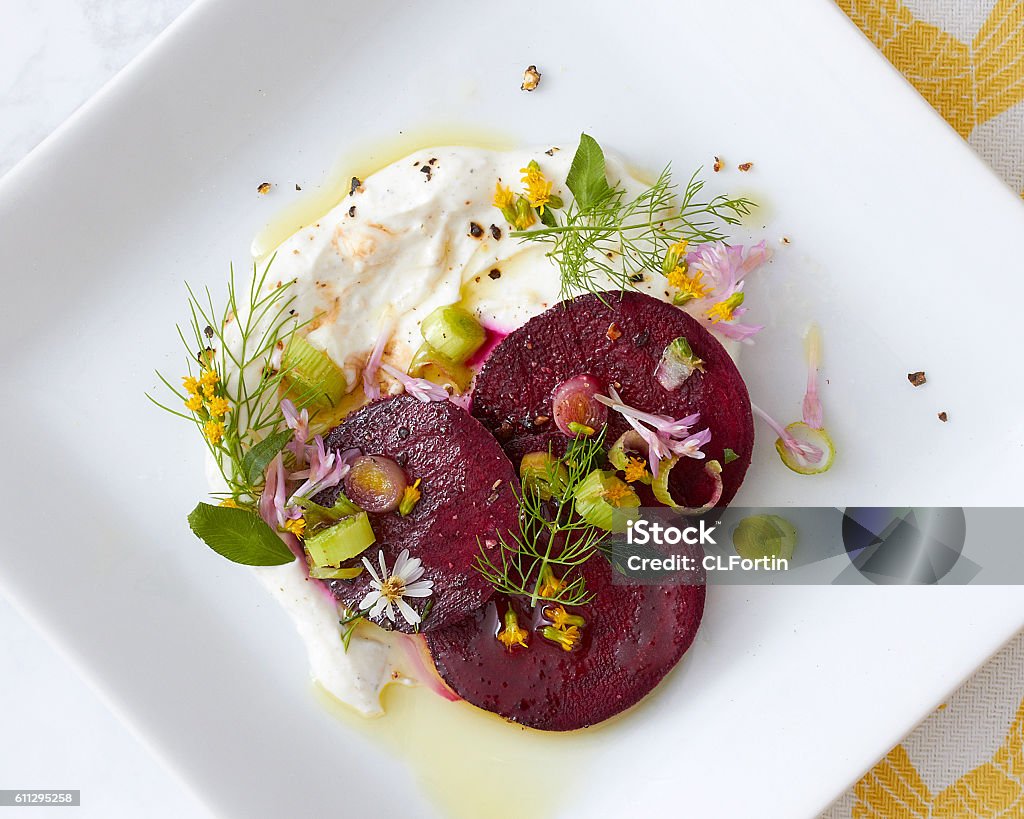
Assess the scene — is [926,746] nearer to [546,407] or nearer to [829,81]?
[546,407]

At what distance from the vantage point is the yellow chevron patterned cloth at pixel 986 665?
2.30 m

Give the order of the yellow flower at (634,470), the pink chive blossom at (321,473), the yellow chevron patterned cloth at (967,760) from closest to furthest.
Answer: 1. the yellow flower at (634,470)
2. the pink chive blossom at (321,473)
3. the yellow chevron patterned cloth at (967,760)

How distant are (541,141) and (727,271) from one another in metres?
0.64

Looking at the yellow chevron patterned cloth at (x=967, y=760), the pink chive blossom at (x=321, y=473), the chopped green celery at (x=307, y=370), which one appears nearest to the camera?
the pink chive blossom at (x=321, y=473)

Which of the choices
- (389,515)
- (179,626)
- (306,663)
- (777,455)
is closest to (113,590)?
(179,626)

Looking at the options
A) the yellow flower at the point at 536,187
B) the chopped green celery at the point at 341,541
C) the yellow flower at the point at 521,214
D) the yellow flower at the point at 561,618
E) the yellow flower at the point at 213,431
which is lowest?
the yellow flower at the point at 561,618

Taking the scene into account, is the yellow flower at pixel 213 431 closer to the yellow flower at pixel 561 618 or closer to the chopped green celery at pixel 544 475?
the chopped green celery at pixel 544 475

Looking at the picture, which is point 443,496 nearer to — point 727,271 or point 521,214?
point 521,214

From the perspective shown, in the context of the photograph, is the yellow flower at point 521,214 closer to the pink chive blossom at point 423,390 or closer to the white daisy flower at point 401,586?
the pink chive blossom at point 423,390

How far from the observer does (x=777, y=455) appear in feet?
7.42

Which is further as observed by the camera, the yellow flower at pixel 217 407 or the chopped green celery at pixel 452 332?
the chopped green celery at pixel 452 332

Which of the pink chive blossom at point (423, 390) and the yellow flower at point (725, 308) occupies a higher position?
the pink chive blossom at point (423, 390)

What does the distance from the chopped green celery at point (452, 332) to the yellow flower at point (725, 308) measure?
2.03ft
